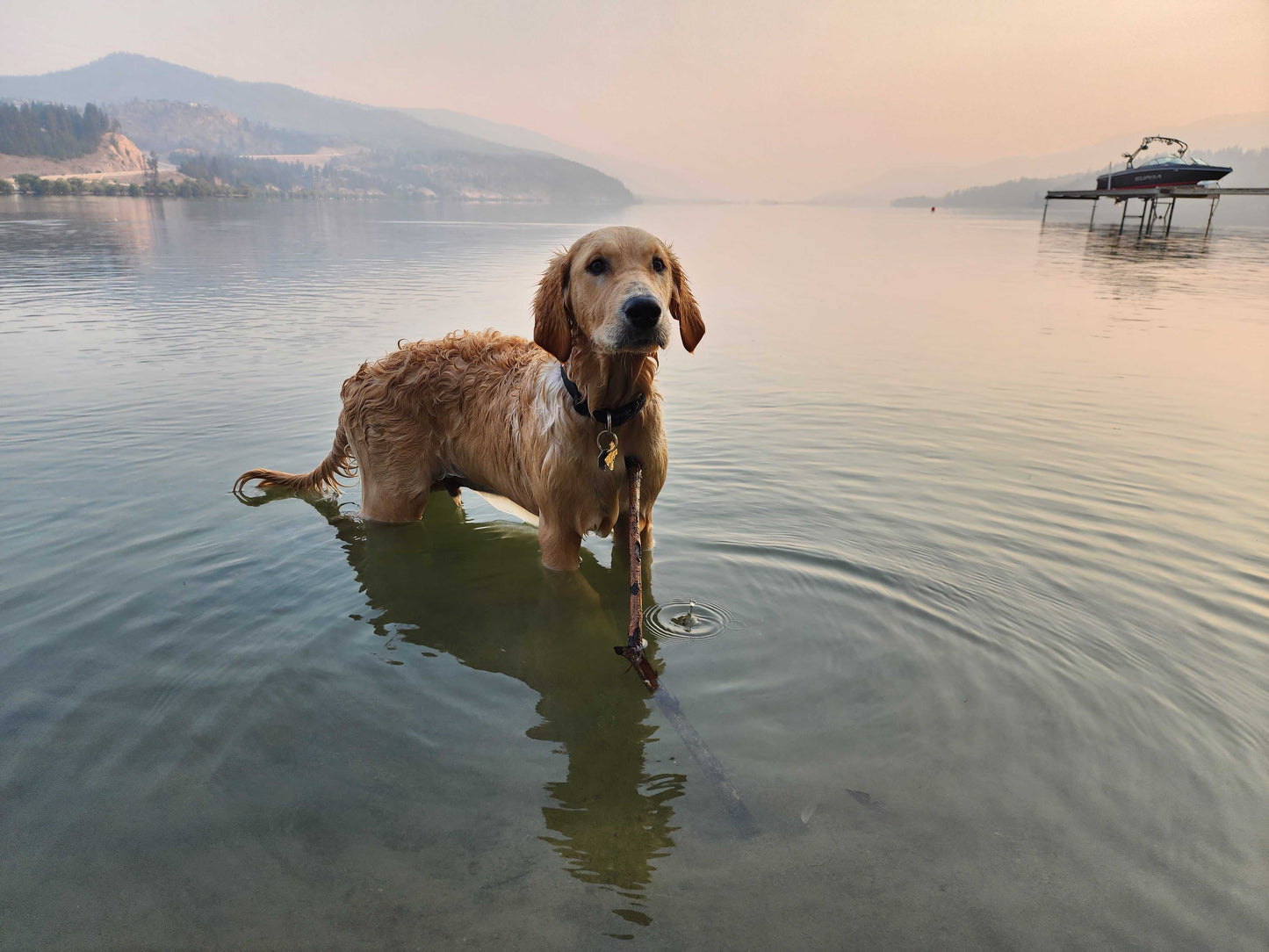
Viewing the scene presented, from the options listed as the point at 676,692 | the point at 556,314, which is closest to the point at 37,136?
the point at 556,314

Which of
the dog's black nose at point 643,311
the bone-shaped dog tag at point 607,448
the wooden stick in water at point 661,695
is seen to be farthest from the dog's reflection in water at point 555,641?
the dog's black nose at point 643,311

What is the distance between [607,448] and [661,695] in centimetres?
147

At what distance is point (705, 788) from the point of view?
328 centimetres

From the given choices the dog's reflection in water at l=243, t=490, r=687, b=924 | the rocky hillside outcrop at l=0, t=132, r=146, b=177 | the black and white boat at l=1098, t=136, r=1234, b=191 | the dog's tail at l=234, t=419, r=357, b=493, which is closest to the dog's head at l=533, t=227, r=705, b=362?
the dog's reflection in water at l=243, t=490, r=687, b=924

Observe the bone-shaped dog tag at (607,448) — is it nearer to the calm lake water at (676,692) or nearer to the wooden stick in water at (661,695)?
the wooden stick in water at (661,695)

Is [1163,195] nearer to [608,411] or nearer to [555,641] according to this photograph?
[608,411]

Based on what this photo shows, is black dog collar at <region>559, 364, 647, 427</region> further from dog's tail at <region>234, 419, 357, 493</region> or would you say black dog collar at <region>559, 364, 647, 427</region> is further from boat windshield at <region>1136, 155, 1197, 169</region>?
boat windshield at <region>1136, 155, 1197, 169</region>

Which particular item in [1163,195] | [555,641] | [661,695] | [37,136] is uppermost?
[37,136]

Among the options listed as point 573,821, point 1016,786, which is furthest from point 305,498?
point 1016,786

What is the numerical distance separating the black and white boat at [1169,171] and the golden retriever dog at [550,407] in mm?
72886

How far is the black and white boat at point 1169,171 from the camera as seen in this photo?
6016 centimetres

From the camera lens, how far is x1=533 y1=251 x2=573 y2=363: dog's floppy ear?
174 inches

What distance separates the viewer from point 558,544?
16.1 ft

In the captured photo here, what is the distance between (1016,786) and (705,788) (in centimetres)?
137
